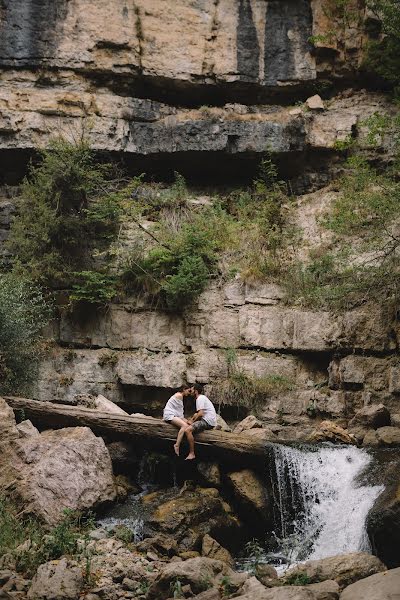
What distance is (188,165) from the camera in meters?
19.2

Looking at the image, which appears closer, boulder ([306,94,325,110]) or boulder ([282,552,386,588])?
boulder ([282,552,386,588])

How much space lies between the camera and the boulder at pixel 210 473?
1036 centimetres

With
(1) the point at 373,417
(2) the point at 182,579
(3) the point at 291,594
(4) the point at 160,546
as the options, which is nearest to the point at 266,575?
(2) the point at 182,579

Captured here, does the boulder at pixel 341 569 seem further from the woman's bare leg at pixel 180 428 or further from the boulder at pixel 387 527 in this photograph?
the woman's bare leg at pixel 180 428

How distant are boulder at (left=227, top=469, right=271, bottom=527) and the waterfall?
236mm

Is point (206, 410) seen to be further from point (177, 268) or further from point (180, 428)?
point (177, 268)

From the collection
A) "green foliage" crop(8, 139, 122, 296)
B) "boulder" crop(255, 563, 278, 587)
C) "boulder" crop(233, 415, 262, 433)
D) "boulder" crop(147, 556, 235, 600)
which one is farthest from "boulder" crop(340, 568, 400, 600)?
"green foliage" crop(8, 139, 122, 296)

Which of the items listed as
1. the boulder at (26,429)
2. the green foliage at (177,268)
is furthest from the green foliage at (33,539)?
the green foliage at (177,268)

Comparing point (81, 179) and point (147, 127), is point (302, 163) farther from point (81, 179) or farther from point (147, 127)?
point (81, 179)

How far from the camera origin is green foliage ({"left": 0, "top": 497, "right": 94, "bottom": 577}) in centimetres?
760

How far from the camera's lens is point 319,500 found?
1026cm

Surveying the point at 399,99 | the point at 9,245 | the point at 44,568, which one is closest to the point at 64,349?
the point at 9,245

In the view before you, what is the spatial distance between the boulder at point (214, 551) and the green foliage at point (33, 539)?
63.8 inches

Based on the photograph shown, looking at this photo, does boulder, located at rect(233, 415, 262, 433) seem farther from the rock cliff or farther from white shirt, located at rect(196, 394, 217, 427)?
the rock cliff
